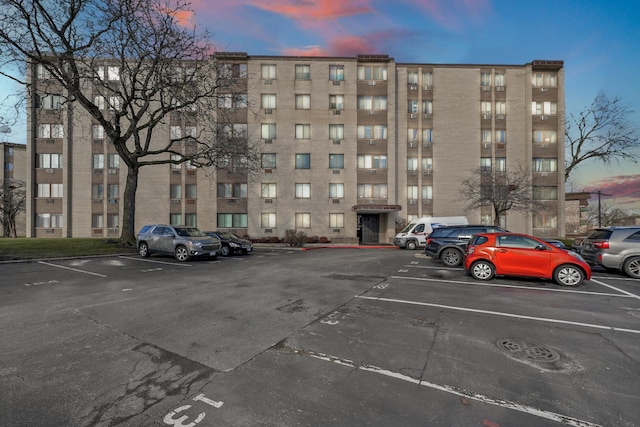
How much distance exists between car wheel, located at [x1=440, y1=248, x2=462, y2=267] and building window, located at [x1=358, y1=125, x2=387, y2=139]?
19834mm

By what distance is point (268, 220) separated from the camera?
30.2 meters

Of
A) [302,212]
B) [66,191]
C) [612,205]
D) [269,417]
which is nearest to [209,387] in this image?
[269,417]

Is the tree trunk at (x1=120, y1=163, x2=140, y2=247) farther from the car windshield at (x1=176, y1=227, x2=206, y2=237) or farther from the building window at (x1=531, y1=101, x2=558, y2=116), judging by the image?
the building window at (x1=531, y1=101, x2=558, y2=116)

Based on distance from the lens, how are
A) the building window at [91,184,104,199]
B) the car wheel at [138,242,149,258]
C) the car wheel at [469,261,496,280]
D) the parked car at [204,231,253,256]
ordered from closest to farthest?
the car wheel at [469,261,496,280]
the car wheel at [138,242,149,258]
the parked car at [204,231,253,256]
the building window at [91,184,104,199]

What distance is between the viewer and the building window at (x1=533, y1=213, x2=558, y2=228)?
30.6 meters

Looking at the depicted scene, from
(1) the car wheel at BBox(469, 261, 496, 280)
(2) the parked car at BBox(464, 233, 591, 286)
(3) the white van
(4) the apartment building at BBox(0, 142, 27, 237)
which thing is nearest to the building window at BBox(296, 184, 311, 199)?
(3) the white van

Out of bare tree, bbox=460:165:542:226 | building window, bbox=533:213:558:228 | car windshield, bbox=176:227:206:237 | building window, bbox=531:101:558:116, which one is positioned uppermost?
building window, bbox=531:101:558:116

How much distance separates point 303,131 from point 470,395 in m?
29.8

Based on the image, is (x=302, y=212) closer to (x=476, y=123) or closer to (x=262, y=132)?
(x=262, y=132)

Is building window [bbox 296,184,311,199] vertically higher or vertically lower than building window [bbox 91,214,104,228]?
higher

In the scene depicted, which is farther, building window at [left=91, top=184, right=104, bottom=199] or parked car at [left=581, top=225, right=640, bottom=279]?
building window at [left=91, top=184, right=104, bottom=199]

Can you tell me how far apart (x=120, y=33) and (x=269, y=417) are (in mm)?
19921

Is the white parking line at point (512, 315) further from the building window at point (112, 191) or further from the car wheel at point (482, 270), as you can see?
the building window at point (112, 191)

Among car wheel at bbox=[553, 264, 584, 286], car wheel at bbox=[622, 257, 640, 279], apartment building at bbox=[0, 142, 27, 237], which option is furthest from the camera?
apartment building at bbox=[0, 142, 27, 237]
